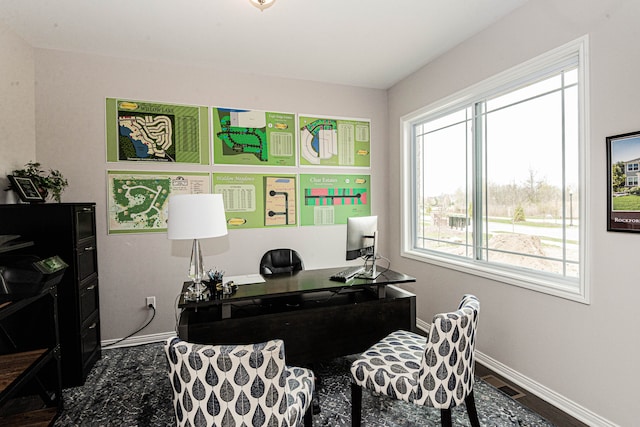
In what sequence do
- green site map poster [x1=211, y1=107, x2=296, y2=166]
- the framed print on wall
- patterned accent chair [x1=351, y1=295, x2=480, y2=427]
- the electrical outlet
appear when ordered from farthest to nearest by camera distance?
green site map poster [x1=211, y1=107, x2=296, y2=166], the electrical outlet, the framed print on wall, patterned accent chair [x1=351, y1=295, x2=480, y2=427]

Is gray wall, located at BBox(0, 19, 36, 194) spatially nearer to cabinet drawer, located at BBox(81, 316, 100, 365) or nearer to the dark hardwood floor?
→ cabinet drawer, located at BBox(81, 316, 100, 365)

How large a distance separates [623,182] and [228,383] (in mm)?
2292

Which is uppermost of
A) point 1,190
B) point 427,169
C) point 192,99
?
point 192,99

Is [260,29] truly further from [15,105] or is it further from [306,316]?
[306,316]

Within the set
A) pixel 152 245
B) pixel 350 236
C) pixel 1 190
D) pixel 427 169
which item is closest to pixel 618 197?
pixel 350 236

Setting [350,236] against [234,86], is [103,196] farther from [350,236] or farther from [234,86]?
[350,236]

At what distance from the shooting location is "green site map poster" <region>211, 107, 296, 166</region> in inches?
139

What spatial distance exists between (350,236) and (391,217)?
1742 millimetres

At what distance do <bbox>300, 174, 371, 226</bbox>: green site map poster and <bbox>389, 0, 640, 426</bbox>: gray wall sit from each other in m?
1.72

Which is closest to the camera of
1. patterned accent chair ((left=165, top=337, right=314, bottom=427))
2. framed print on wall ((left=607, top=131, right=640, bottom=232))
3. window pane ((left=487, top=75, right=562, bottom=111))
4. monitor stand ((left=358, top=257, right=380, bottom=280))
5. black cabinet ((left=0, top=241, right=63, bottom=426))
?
patterned accent chair ((left=165, top=337, right=314, bottom=427))

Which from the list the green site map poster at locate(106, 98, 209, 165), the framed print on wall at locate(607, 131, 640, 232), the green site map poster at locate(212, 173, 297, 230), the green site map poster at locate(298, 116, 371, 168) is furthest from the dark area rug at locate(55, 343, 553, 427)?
the green site map poster at locate(298, 116, 371, 168)

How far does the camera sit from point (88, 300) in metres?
2.75

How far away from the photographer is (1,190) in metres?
2.56

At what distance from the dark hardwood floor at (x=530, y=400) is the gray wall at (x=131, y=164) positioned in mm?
2054
